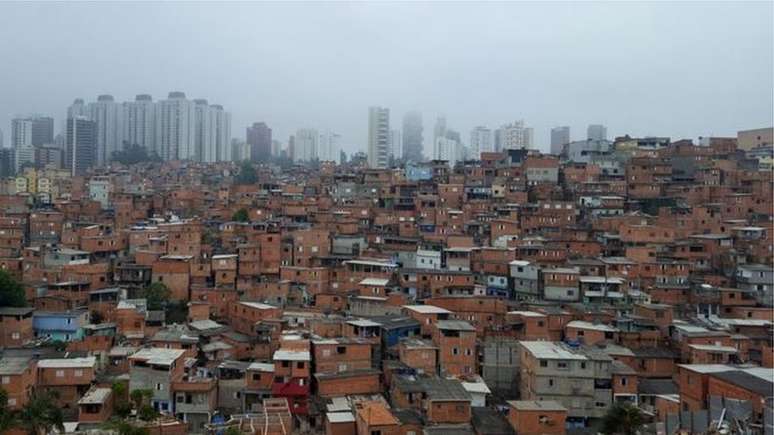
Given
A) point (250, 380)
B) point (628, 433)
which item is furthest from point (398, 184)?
point (628, 433)

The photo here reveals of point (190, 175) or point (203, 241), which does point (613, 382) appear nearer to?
point (203, 241)

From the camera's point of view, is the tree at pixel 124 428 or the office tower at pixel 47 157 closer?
the tree at pixel 124 428

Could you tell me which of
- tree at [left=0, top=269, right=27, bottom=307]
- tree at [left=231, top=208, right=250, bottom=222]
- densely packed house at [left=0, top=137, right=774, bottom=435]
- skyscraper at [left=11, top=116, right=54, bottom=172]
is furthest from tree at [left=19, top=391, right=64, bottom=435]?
skyscraper at [left=11, top=116, right=54, bottom=172]

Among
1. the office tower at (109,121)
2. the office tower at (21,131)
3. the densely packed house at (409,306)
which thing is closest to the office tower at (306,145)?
the office tower at (109,121)

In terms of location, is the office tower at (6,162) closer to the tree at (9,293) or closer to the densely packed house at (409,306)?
the densely packed house at (409,306)

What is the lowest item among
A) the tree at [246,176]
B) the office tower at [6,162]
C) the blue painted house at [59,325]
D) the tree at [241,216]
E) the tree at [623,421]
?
the tree at [623,421]
